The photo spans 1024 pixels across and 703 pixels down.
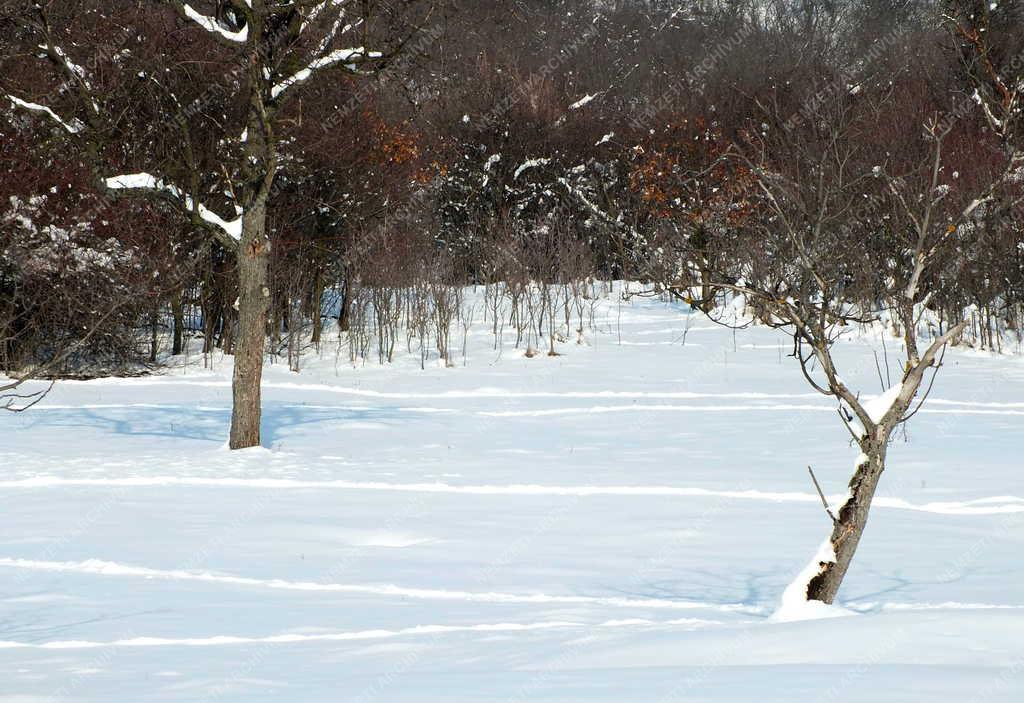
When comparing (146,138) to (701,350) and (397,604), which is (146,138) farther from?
(397,604)

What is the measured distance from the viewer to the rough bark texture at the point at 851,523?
5.11 metres

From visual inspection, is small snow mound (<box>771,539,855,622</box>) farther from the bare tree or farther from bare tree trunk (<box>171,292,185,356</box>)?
bare tree trunk (<box>171,292,185,356</box>)

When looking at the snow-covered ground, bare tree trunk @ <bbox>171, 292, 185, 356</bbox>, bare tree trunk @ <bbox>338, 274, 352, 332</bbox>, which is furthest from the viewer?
bare tree trunk @ <bbox>338, 274, 352, 332</bbox>

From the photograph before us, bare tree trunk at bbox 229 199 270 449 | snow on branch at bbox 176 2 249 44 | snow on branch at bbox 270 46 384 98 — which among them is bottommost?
bare tree trunk at bbox 229 199 270 449

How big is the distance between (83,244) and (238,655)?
14327mm

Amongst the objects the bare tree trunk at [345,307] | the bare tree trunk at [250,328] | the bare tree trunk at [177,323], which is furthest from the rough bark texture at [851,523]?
the bare tree trunk at [345,307]

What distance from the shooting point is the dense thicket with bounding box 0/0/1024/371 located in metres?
15.4

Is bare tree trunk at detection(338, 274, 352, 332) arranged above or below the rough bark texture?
above

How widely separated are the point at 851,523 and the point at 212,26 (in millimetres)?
7434

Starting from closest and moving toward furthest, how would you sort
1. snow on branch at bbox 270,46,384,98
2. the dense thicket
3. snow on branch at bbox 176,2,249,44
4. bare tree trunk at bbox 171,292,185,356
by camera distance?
snow on branch at bbox 176,2,249,44 → snow on branch at bbox 270,46,384,98 → the dense thicket → bare tree trunk at bbox 171,292,185,356

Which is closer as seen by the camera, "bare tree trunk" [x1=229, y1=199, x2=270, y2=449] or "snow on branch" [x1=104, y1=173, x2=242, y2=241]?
"snow on branch" [x1=104, y1=173, x2=242, y2=241]

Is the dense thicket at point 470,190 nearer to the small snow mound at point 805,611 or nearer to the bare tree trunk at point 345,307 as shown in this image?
the bare tree trunk at point 345,307

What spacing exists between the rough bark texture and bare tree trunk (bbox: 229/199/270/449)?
263 inches

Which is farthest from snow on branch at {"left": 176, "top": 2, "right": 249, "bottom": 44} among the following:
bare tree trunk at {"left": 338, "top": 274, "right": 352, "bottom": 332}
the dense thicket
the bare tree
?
bare tree trunk at {"left": 338, "top": 274, "right": 352, "bottom": 332}
